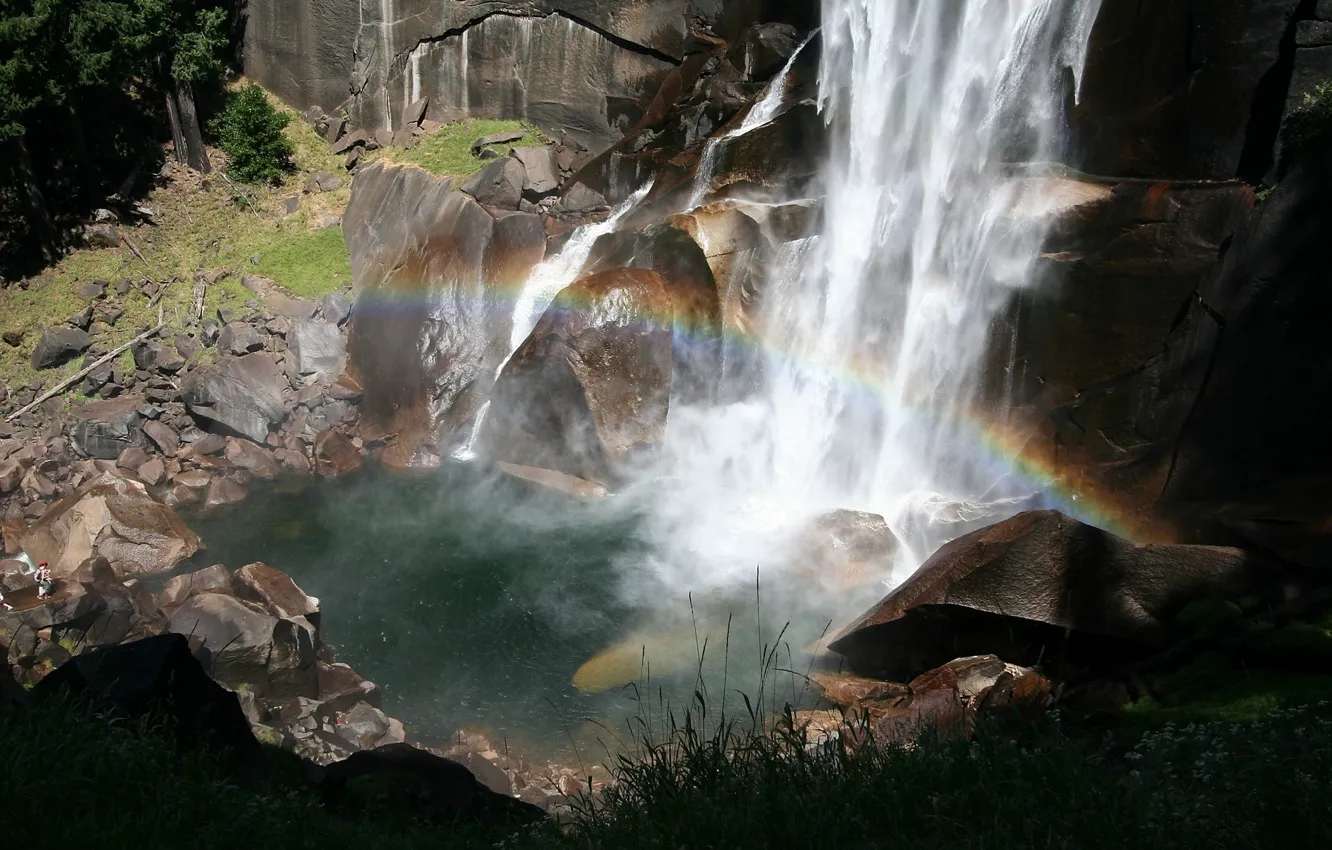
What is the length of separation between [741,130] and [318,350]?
821cm

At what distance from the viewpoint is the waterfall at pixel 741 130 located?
16.8m

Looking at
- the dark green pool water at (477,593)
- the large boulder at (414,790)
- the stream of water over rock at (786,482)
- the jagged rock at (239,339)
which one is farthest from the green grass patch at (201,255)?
the large boulder at (414,790)

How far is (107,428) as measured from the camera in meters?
16.2

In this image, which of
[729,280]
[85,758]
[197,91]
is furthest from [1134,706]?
[197,91]

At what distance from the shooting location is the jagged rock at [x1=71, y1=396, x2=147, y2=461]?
52.7ft

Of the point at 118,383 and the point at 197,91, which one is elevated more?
the point at 197,91

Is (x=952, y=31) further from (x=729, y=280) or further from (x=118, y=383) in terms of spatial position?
(x=118, y=383)

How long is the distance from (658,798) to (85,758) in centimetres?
262

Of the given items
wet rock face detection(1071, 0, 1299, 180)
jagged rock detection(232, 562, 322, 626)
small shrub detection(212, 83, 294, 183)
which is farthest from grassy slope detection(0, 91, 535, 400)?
wet rock face detection(1071, 0, 1299, 180)

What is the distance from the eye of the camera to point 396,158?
21.9 metres

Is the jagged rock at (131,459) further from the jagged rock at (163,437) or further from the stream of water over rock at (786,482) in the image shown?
the stream of water over rock at (786,482)

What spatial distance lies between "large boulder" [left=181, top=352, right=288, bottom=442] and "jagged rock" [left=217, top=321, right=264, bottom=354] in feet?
0.83

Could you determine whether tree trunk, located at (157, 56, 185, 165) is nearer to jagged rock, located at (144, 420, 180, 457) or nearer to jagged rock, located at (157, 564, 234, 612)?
jagged rock, located at (144, 420, 180, 457)

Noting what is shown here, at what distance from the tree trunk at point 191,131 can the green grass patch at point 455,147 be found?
3.59 meters
